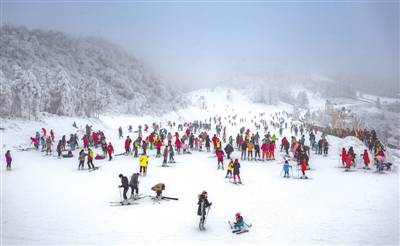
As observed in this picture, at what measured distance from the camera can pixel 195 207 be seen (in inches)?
528

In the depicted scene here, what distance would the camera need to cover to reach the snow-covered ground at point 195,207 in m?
10.5

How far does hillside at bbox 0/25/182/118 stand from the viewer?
4550 cm

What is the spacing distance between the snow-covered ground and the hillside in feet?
90.2

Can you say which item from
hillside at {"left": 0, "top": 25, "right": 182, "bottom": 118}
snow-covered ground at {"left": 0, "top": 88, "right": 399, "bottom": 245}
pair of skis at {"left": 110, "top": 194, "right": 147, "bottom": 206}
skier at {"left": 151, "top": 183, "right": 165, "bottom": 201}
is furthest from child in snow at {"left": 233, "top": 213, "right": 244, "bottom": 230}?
hillside at {"left": 0, "top": 25, "right": 182, "bottom": 118}

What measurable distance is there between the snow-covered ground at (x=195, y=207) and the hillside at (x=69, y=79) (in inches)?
1082

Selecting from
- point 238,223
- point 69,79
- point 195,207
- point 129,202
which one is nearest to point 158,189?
point 129,202

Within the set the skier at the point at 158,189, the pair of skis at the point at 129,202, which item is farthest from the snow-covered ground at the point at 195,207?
the skier at the point at 158,189

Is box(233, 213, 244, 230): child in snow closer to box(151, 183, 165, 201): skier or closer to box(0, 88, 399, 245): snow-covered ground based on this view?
box(0, 88, 399, 245): snow-covered ground

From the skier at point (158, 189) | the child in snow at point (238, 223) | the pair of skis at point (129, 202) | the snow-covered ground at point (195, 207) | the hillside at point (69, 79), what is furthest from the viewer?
the hillside at point (69, 79)

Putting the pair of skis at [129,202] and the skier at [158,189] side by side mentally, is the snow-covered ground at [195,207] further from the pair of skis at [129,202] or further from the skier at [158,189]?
the skier at [158,189]

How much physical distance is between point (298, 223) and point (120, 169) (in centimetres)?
1386

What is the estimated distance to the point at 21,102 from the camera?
43188 millimetres

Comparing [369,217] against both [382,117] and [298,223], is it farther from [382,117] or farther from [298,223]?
[382,117]

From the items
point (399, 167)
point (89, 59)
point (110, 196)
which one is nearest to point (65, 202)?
point (110, 196)
